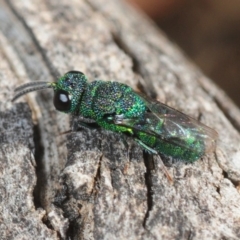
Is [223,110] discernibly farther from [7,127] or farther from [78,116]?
[7,127]

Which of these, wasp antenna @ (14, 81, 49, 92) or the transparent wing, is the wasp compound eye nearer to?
wasp antenna @ (14, 81, 49, 92)

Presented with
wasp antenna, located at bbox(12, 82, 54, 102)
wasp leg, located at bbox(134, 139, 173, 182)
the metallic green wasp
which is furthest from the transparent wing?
wasp antenna, located at bbox(12, 82, 54, 102)

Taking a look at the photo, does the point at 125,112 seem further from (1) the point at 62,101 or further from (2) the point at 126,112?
(1) the point at 62,101

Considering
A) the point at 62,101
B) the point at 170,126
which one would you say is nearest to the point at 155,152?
the point at 170,126

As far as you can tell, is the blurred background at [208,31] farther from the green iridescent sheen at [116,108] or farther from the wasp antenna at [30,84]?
the wasp antenna at [30,84]

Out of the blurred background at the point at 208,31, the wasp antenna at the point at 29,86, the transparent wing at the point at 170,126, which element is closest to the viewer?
the transparent wing at the point at 170,126

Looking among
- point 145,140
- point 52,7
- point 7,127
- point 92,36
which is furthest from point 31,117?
point 52,7

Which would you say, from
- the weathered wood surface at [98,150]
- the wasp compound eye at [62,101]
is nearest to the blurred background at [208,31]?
the weathered wood surface at [98,150]
